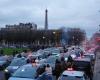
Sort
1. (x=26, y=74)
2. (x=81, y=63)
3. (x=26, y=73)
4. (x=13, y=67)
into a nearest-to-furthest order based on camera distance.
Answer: (x=26, y=74) < (x=26, y=73) < (x=13, y=67) < (x=81, y=63)

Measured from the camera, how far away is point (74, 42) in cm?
14338

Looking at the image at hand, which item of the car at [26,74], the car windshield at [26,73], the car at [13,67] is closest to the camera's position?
the car at [26,74]

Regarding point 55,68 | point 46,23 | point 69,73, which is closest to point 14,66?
point 55,68

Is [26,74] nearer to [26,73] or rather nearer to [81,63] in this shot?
[26,73]

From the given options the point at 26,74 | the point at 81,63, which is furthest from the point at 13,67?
the point at 26,74

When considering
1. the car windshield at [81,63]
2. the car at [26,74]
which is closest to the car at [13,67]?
the car windshield at [81,63]

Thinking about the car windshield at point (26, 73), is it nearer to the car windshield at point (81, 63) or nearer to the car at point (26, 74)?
the car at point (26, 74)

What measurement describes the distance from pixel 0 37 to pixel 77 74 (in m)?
120

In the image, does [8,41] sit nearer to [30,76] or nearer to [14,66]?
[14,66]

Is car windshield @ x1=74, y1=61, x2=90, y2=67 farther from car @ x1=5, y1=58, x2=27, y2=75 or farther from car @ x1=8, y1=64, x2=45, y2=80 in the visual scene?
car @ x1=8, y1=64, x2=45, y2=80

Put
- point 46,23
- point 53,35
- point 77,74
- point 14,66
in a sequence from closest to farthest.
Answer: point 77,74
point 14,66
point 53,35
point 46,23

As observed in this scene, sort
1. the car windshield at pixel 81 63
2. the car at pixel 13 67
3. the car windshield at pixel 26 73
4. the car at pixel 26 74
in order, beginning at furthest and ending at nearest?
the car windshield at pixel 81 63, the car at pixel 13 67, the car windshield at pixel 26 73, the car at pixel 26 74

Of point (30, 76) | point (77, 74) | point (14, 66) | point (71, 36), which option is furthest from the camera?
point (71, 36)

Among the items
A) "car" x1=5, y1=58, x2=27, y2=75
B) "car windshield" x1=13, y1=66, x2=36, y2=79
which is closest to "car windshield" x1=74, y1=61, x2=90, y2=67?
"car" x1=5, y1=58, x2=27, y2=75
